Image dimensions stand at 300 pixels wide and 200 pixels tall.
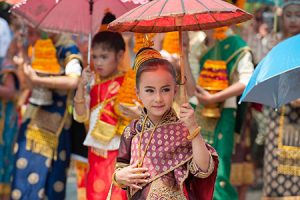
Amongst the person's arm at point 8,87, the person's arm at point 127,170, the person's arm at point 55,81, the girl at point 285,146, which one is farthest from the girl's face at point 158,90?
the person's arm at point 8,87

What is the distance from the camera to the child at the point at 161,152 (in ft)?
14.1

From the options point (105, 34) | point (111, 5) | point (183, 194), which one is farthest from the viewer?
point (105, 34)

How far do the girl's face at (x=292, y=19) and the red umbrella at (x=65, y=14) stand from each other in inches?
60.3

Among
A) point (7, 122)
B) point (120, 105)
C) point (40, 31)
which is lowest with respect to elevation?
point (7, 122)

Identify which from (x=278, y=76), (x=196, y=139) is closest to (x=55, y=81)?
(x=278, y=76)

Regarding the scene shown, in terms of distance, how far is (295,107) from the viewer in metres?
6.37

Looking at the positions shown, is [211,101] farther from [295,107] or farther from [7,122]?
[7,122]

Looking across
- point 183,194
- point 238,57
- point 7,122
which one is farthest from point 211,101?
point 7,122

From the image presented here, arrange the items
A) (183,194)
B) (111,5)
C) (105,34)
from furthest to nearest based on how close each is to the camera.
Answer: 1. (105,34)
2. (111,5)
3. (183,194)

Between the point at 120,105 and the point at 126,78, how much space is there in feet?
0.61

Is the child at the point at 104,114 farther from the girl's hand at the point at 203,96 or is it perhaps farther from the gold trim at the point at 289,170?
the gold trim at the point at 289,170

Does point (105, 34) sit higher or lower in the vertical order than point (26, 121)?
higher

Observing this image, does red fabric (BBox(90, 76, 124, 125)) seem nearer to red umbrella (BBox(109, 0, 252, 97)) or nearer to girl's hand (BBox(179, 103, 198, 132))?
red umbrella (BBox(109, 0, 252, 97))

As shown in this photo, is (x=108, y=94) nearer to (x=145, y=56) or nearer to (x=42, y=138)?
(x=42, y=138)
